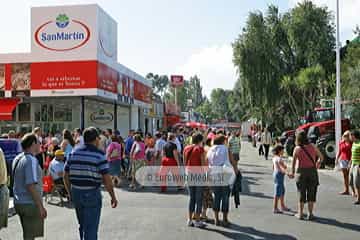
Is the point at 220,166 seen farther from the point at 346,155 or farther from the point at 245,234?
the point at 346,155

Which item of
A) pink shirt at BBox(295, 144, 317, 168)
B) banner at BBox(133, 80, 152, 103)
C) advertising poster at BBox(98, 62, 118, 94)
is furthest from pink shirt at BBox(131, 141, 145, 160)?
banner at BBox(133, 80, 152, 103)

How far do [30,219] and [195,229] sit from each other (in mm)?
3610

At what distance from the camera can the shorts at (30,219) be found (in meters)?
5.82

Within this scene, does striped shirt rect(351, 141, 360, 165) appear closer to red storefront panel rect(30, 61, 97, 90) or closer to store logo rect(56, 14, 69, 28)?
red storefront panel rect(30, 61, 97, 90)

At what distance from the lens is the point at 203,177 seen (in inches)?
359

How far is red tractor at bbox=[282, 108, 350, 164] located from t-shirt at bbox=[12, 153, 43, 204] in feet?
48.9

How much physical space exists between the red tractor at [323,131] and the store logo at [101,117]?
1254 cm

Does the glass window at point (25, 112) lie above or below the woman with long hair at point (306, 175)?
above

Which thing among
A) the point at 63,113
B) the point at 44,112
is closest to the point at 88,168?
the point at 44,112

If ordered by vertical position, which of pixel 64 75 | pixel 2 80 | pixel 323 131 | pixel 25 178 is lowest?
pixel 25 178

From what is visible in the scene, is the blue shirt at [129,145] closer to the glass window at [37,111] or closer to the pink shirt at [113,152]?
the pink shirt at [113,152]

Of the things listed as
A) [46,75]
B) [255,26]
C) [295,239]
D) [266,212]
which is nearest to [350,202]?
[266,212]

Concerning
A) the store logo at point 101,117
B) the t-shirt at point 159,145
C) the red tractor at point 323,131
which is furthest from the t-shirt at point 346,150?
the store logo at point 101,117

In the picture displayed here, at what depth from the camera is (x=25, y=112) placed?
91.9 feet
